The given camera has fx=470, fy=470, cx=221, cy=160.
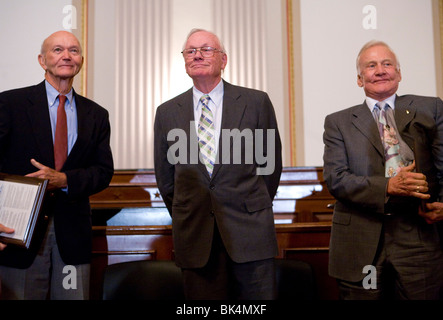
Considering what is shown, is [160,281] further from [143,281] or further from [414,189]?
[414,189]

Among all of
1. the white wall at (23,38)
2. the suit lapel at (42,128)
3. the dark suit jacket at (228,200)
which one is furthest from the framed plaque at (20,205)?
the white wall at (23,38)

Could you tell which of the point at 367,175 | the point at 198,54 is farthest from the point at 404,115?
the point at 198,54

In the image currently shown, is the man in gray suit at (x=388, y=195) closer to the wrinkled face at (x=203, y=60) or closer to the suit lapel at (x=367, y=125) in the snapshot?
the suit lapel at (x=367, y=125)

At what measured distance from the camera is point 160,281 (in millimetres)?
2178

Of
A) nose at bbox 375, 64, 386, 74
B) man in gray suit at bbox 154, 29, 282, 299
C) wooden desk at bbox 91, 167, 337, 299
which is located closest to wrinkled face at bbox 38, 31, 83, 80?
man in gray suit at bbox 154, 29, 282, 299

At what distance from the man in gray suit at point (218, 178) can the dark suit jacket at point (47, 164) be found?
13.6 inches

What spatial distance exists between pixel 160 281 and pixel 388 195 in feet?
3.57

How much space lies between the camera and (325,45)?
564 cm

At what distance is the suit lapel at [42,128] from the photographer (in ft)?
6.82

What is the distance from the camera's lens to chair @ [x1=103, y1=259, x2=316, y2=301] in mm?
2131

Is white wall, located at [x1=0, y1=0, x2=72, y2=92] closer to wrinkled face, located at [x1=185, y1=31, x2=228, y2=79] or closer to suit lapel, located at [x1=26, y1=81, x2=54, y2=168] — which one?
suit lapel, located at [x1=26, y1=81, x2=54, y2=168]

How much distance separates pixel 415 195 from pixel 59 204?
4.93ft

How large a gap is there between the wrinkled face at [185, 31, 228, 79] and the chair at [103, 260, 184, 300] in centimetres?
88
